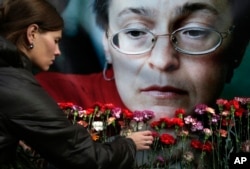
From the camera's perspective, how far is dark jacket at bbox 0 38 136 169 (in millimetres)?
1629

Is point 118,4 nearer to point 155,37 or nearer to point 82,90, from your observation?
point 155,37

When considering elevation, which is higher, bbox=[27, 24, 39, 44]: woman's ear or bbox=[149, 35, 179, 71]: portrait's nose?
bbox=[149, 35, 179, 71]: portrait's nose

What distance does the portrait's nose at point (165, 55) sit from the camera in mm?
3057

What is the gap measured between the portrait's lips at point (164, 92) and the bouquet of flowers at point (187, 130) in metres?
0.14

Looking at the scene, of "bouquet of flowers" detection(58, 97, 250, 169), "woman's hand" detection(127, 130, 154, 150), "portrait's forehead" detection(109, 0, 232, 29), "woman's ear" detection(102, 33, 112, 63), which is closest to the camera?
"woman's hand" detection(127, 130, 154, 150)

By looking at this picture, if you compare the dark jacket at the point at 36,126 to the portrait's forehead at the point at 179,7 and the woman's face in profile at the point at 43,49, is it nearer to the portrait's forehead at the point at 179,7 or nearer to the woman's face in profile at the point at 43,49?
the woman's face in profile at the point at 43,49

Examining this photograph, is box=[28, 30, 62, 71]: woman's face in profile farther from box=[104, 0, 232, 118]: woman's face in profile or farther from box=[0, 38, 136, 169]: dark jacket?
box=[104, 0, 232, 118]: woman's face in profile

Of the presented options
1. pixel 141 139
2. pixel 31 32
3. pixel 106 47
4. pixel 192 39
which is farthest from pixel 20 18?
pixel 192 39

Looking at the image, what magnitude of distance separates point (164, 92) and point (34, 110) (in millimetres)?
1587

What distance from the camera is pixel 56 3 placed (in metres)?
3.24

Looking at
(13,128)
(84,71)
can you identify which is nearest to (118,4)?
(84,71)

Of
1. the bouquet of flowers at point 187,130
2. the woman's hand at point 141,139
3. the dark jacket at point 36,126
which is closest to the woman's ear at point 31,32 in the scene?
the dark jacket at point 36,126

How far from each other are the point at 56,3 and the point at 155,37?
775 mm

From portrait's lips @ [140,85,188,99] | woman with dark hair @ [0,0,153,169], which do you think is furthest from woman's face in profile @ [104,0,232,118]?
woman with dark hair @ [0,0,153,169]
